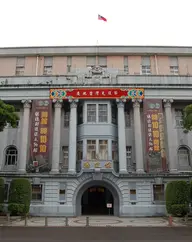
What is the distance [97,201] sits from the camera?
2594 centimetres

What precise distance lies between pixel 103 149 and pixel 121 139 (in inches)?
76.3

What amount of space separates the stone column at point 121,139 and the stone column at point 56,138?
5.73 meters

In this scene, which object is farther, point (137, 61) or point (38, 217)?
point (137, 61)

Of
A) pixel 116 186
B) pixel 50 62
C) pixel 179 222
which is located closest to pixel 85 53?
pixel 50 62

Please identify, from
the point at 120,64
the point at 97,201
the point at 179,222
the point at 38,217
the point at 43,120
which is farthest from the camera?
the point at 120,64

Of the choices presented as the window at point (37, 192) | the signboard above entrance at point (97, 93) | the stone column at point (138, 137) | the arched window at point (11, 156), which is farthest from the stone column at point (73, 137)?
the arched window at point (11, 156)

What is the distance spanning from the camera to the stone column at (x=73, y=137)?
2156 cm

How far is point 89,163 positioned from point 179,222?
8492mm

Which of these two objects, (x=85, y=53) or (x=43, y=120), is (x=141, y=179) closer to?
(x=43, y=120)

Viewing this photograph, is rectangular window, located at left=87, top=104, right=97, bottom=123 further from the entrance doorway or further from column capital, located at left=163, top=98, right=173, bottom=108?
the entrance doorway

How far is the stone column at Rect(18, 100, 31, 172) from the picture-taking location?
2190 cm

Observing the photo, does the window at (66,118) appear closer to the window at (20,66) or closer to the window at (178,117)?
the window at (20,66)

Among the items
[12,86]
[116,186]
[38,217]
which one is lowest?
[38,217]

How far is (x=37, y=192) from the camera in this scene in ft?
69.8
